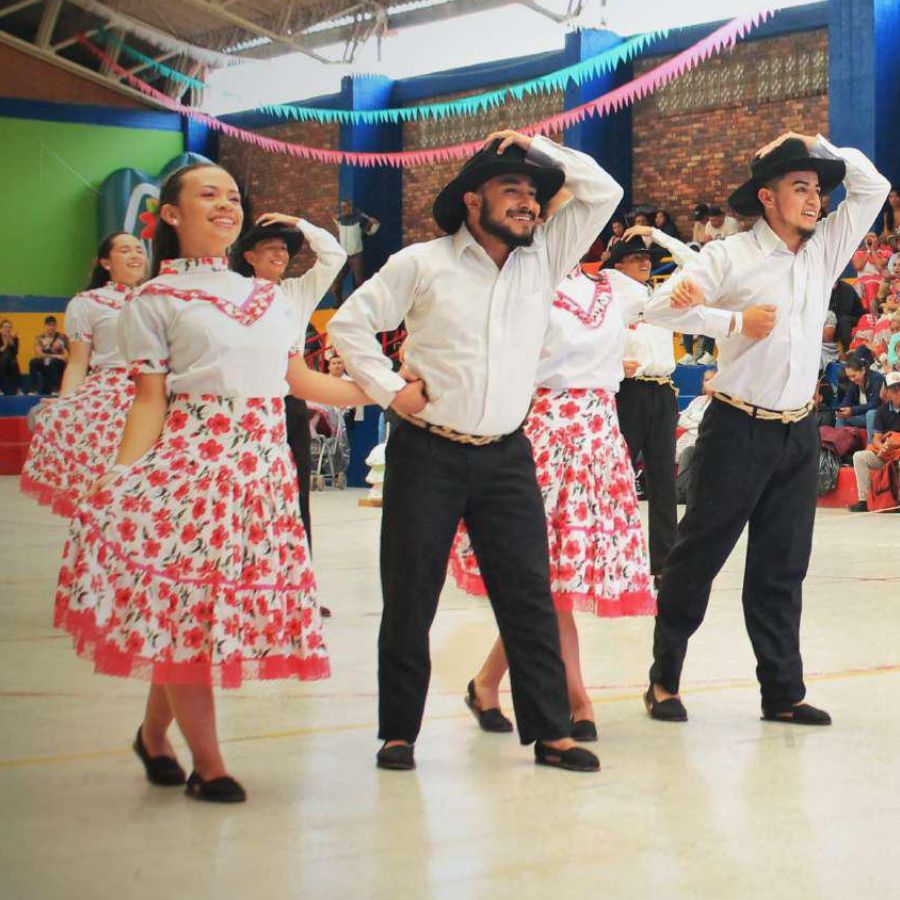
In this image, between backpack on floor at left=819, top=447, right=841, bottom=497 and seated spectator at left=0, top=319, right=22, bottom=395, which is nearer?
backpack on floor at left=819, top=447, right=841, bottom=497

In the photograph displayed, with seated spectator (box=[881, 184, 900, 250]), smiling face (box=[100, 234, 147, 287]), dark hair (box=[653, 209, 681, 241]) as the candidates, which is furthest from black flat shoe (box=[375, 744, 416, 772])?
dark hair (box=[653, 209, 681, 241])

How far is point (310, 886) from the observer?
285 cm

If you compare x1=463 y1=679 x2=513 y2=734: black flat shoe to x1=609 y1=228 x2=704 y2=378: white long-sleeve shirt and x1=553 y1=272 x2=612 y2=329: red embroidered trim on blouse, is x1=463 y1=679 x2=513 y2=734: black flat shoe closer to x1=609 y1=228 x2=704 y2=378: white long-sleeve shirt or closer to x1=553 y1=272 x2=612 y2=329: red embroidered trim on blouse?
x1=553 y1=272 x2=612 y2=329: red embroidered trim on blouse

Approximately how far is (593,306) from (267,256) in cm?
140

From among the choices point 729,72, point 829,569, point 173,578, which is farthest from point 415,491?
point 729,72

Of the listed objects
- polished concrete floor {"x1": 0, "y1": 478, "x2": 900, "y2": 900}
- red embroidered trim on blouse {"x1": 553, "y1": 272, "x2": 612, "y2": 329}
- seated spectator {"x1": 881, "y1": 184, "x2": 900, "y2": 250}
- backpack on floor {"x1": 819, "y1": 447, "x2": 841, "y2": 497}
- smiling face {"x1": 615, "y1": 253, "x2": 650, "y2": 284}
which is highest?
seated spectator {"x1": 881, "y1": 184, "x2": 900, "y2": 250}

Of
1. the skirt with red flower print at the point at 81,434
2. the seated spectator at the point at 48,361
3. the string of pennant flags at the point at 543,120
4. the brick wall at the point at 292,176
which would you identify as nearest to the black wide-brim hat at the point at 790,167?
the skirt with red flower print at the point at 81,434

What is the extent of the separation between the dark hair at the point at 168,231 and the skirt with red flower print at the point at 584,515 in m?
1.18

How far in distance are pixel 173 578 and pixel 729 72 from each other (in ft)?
49.1

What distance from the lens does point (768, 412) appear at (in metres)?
4.28

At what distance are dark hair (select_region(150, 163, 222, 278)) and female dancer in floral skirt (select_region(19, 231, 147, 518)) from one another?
2.72 meters

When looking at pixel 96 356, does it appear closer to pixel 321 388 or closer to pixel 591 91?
pixel 321 388

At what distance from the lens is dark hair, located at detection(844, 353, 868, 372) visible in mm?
12752

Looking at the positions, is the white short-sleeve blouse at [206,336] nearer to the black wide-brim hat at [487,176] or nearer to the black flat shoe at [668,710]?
the black wide-brim hat at [487,176]
